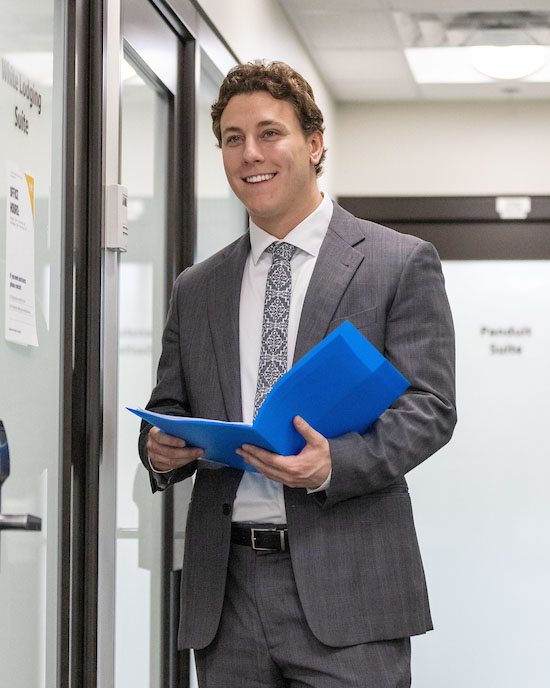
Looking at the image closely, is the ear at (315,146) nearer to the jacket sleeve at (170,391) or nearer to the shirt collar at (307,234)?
the shirt collar at (307,234)

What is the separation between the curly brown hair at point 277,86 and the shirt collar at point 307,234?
0.43 feet

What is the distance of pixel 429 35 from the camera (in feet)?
12.8

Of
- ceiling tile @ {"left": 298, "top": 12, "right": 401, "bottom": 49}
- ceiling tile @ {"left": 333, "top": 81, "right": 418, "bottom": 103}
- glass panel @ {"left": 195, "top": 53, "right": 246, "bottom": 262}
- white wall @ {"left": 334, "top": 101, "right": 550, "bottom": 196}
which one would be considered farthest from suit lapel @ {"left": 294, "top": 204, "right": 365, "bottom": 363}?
white wall @ {"left": 334, "top": 101, "right": 550, "bottom": 196}

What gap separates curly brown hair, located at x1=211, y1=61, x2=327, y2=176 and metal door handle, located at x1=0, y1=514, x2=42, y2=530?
72 centimetres

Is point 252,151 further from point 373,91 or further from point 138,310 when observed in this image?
point 373,91

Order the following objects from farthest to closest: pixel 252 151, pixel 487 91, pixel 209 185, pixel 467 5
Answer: pixel 487 91, pixel 467 5, pixel 209 185, pixel 252 151

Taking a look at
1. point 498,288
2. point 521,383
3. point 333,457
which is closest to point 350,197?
point 498,288

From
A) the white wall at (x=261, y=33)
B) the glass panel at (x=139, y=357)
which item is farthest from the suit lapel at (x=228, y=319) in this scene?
the white wall at (x=261, y=33)

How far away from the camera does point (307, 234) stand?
1.67 metres

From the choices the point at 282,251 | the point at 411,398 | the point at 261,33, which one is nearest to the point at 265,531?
the point at 411,398

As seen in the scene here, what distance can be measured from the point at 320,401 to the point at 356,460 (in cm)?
11

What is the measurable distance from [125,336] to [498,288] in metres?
2.93

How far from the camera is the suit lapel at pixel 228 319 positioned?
5.23 feet

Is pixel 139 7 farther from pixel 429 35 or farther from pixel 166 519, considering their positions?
pixel 429 35
